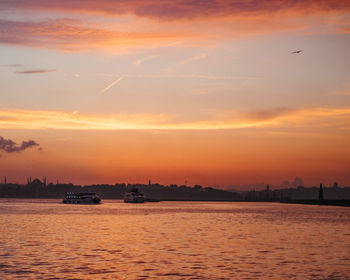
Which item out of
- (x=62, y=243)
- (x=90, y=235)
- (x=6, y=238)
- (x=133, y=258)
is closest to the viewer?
(x=133, y=258)

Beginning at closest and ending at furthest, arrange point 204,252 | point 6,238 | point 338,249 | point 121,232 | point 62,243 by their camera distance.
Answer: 1. point 204,252
2. point 338,249
3. point 62,243
4. point 6,238
5. point 121,232

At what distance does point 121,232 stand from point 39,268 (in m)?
46.4

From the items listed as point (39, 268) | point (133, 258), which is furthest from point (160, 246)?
point (39, 268)

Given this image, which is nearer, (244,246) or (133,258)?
(133,258)

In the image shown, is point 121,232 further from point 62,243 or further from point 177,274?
point 177,274

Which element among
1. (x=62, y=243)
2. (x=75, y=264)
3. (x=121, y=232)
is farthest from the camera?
(x=121, y=232)

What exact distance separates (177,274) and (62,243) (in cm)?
3094

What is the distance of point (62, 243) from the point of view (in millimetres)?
76938

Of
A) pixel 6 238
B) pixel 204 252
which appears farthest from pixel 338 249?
pixel 6 238

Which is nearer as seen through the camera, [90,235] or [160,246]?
[160,246]

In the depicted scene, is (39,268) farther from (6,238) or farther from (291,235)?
(291,235)

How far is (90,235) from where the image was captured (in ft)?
301

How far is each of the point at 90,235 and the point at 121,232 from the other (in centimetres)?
807

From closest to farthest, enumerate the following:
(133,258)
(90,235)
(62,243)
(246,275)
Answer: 1. (246,275)
2. (133,258)
3. (62,243)
4. (90,235)
